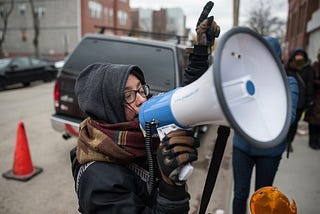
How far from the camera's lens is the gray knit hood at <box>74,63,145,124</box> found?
132 cm

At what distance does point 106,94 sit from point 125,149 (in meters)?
0.25

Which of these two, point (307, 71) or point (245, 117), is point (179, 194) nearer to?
point (245, 117)

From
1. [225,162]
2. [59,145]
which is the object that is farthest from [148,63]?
[59,145]

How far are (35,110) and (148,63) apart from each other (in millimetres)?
6030

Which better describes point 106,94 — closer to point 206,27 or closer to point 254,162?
point 206,27

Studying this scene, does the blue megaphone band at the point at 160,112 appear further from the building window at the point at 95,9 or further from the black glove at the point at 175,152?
the building window at the point at 95,9

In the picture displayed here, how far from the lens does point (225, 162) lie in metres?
4.96

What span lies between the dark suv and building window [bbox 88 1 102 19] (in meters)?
26.9

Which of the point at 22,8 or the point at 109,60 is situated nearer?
the point at 109,60

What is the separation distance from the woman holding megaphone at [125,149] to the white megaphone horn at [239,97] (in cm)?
12

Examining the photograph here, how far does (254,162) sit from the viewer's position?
2.54m

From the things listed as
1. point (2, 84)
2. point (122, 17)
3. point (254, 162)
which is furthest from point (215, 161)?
point (122, 17)

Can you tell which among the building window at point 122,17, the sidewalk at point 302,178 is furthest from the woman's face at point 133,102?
the building window at point 122,17

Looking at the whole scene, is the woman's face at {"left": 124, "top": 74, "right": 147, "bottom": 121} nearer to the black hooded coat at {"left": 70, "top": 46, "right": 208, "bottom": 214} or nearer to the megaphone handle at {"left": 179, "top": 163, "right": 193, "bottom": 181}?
the black hooded coat at {"left": 70, "top": 46, "right": 208, "bottom": 214}
